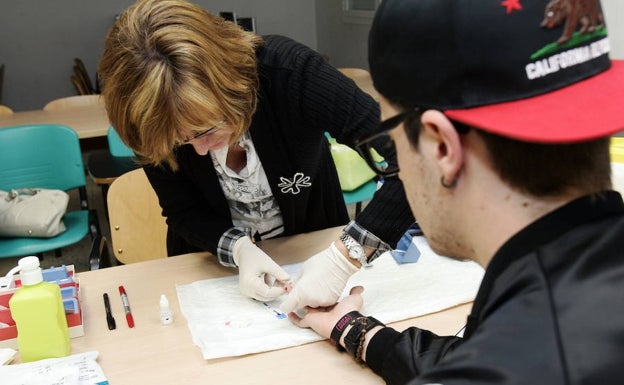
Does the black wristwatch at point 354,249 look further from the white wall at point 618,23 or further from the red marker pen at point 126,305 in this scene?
the white wall at point 618,23

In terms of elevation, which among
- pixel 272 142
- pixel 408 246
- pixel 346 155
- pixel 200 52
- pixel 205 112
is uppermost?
pixel 200 52

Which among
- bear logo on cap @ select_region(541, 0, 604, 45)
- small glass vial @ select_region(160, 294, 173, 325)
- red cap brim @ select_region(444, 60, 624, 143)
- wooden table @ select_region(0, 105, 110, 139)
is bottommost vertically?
wooden table @ select_region(0, 105, 110, 139)

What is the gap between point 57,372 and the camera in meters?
1.05

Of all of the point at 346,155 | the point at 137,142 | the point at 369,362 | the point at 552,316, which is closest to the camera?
the point at 552,316

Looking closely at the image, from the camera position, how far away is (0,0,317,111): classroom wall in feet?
17.5

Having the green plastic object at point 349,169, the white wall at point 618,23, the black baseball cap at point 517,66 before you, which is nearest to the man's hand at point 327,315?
the black baseball cap at point 517,66

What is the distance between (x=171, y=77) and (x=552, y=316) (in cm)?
79

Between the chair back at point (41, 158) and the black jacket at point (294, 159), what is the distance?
1.22 meters

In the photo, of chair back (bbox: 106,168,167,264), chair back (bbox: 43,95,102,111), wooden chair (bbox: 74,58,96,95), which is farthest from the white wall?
wooden chair (bbox: 74,58,96,95)

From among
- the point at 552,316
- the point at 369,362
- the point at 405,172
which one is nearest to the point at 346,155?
the point at 369,362

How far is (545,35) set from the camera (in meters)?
0.59

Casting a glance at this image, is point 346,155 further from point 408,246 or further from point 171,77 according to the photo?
point 171,77

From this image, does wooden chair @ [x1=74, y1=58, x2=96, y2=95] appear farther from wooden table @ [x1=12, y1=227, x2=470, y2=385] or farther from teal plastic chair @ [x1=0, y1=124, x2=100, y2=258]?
wooden table @ [x1=12, y1=227, x2=470, y2=385]

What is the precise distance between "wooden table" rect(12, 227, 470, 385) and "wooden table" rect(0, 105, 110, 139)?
1.80m
